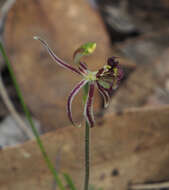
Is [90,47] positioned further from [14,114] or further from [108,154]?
[14,114]

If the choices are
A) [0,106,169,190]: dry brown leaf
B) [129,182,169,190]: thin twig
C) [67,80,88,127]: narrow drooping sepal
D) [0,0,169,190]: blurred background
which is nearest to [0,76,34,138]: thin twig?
[0,0,169,190]: blurred background

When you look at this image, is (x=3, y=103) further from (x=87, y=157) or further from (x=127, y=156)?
(x=87, y=157)

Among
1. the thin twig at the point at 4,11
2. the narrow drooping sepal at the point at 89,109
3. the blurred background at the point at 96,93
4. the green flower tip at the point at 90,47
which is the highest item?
the green flower tip at the point at 90,47

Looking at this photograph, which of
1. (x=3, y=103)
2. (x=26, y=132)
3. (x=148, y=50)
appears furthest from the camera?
(x=148, y=50)

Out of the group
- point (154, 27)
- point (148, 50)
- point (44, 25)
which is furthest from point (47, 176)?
point (154, 27)

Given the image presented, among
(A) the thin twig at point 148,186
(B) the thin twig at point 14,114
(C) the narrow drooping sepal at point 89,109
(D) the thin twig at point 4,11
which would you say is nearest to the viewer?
(C) the narrow drooping sepal at point 89,109

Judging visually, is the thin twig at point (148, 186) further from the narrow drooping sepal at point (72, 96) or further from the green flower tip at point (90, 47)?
the green flower tip at point (90, 47)

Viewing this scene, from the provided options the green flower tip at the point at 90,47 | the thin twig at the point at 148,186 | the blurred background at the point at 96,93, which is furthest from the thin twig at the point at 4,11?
the green flower tip at the point at 90,47

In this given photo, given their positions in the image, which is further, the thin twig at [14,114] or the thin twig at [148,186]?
the thin twig at [14,114]
